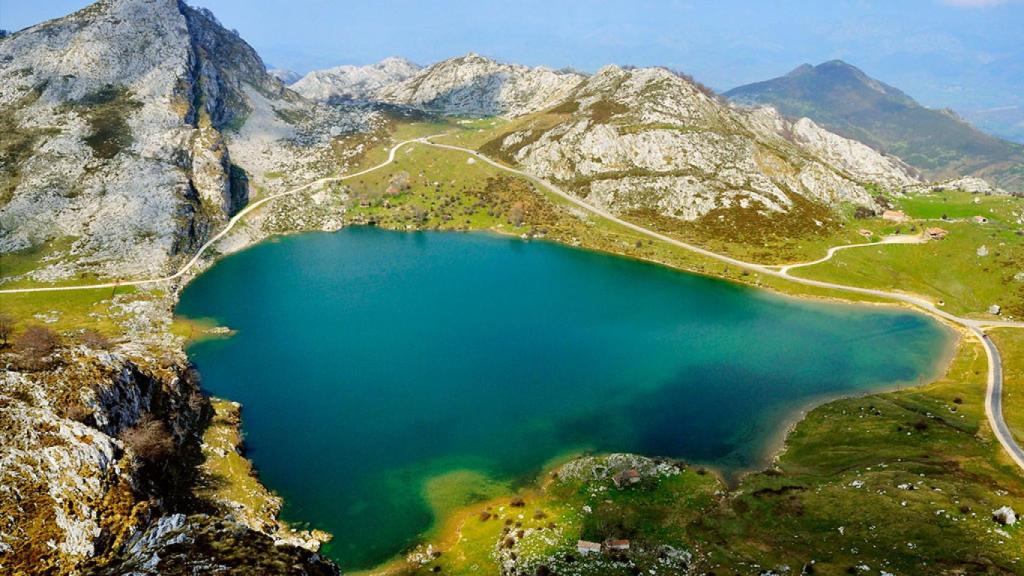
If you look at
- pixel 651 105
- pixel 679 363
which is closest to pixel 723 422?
pixel 679 363

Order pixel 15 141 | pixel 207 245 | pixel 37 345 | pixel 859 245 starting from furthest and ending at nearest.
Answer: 1. pixel 859 245
2. pixel 15 141
3. pixel 207 245
4. pixel 37 345

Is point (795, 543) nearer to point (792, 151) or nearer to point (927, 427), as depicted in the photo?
point (927, 427)

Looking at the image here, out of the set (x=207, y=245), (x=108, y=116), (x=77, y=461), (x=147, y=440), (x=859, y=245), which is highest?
(x=108, y=116)

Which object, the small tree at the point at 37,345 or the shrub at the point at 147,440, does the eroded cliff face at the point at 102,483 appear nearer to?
the shrub at the point at 147,440

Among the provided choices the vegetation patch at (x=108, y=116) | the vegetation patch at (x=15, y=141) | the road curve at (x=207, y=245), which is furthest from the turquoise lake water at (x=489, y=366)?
the vegetation patch at (x=15, y=141)

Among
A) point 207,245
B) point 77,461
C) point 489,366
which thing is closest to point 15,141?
point 207,245

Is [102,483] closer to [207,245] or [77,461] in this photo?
[77,461]
